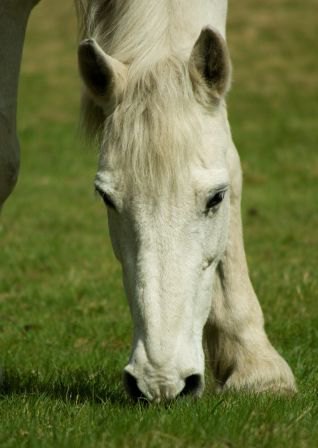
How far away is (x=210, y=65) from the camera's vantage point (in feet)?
12.1

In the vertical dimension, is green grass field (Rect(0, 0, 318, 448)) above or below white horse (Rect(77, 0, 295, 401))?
below

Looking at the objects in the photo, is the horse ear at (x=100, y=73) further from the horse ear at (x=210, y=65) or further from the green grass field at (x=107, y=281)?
the green grass field at (x=107, y=281)

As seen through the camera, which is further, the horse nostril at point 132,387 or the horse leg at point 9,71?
the horse leg at point 9,71

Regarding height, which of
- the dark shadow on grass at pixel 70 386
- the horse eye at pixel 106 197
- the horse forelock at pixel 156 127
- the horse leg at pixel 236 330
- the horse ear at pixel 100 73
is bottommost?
the dark shadow on grass at pixel 70 386

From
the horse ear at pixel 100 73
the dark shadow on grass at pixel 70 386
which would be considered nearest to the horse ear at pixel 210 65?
the horse ear at pixel 100 73

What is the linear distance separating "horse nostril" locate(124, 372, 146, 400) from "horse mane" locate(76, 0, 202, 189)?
2.10 ft

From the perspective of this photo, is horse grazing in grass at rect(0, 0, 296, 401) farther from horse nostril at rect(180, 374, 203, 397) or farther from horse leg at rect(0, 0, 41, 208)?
horse leg at rect(0, 0, 41, 208)

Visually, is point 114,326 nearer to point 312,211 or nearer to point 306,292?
point 306,292

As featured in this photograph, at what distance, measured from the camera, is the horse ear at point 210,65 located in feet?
11.8

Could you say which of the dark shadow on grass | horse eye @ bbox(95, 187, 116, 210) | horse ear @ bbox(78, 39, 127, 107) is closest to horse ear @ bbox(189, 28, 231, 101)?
horse ear @ bbox(78, 39, 127, 107)

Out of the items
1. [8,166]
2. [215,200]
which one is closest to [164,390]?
[215,200]

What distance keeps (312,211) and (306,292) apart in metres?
3.93

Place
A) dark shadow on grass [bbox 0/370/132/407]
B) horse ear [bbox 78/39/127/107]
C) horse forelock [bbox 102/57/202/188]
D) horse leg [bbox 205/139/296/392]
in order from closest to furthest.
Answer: horse forelock [bbox 102/57/202/188] < horse ear [bbox 78/39/127/107] < dark shadow on grass [bbox 0/370/132/407] < horse leg [bbox 205/139/296/392]

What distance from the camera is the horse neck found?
375 centimetres
